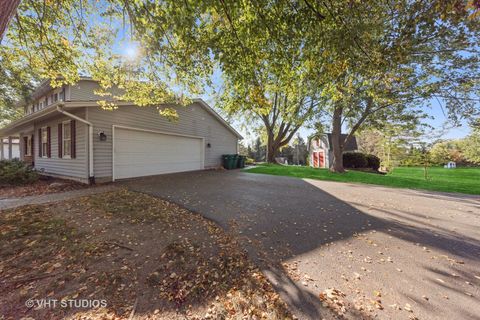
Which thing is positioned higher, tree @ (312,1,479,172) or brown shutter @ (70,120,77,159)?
tree @ (312,1,479,172)

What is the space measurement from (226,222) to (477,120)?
13000 mm

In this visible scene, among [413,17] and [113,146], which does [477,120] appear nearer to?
[413,17]

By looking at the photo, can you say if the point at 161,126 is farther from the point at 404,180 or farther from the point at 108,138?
the point at 404,180

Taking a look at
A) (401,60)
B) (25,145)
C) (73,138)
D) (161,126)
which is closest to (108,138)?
(73,138)

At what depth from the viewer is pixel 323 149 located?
23.8 meters

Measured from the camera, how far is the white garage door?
8.23m

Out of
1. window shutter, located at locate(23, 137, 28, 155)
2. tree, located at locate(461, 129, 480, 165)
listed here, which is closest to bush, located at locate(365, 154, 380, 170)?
tree, located at locate(461, 129, 480, 165)

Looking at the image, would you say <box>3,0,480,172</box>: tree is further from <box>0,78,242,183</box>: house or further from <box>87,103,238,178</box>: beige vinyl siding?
<box>0,78,242,183</box>: house

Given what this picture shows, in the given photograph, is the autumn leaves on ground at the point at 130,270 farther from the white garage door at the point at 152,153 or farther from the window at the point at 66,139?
the window at the point at 66,139

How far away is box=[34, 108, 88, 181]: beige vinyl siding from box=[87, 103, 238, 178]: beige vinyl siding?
0.43 meters

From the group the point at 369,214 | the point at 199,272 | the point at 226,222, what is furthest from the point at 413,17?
the point at 199,272

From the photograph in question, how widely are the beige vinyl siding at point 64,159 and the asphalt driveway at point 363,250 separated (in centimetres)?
465

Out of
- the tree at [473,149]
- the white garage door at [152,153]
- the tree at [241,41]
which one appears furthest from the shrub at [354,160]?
the white garage door at [152,153]

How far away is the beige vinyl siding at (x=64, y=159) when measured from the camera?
7.30m
